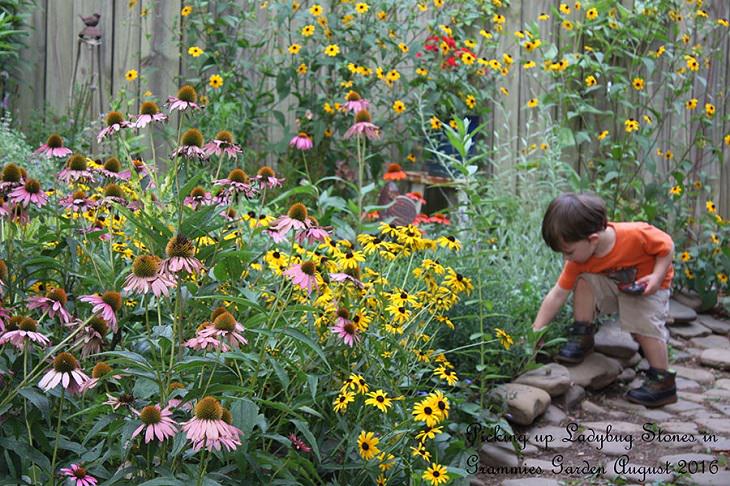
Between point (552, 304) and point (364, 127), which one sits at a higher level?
point (364, 127)

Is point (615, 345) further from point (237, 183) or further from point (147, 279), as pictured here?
point (147, 279)

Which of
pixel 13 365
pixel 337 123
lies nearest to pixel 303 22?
pixel 337 123

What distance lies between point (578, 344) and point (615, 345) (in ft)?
0.88

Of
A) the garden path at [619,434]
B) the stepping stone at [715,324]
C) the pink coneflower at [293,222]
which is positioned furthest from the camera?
the stepping stone at [715,324]

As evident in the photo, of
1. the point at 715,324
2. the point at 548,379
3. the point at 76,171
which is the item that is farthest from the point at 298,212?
the point at 715,324

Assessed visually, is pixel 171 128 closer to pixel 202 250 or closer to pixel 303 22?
pixel 303 22

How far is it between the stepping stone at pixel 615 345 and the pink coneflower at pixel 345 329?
227 centimetres

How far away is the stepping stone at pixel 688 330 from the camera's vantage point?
523 centimetres

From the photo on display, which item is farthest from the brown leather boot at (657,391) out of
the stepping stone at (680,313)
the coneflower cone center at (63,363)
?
the coneflower cone center at (63,363)

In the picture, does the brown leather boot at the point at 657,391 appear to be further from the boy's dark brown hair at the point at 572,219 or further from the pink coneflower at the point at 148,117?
the pink coneflower at the point at 148,117

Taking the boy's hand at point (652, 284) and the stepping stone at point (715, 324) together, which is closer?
the boy's hand at point (652, 284)

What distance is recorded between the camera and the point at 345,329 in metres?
2.44

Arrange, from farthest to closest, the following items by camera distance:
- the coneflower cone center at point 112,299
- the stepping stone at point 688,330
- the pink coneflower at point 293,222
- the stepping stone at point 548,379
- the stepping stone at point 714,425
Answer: the stepping stone at point 688,330, the stepping stone at point 548,379, the stepping stone at point 714,425, the pink coneflower at point 293,222, the coneflower cone center at point 112,299

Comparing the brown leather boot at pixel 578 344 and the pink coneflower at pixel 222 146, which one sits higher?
the pink coneflower at pixel 222 146
